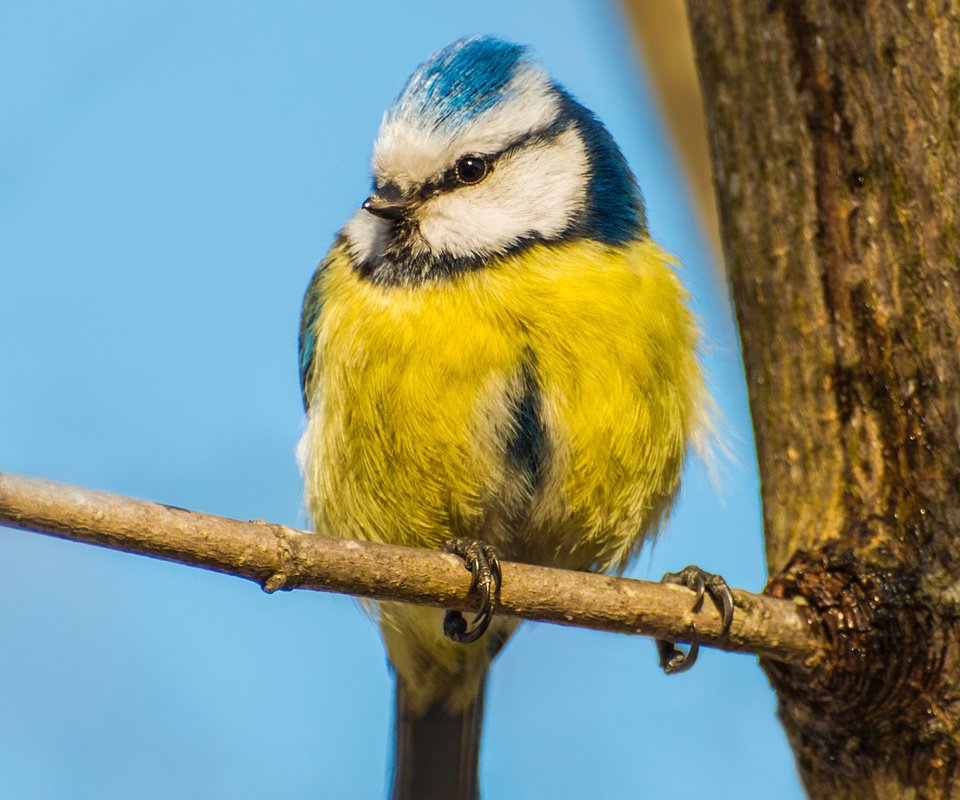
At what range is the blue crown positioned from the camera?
2.64m

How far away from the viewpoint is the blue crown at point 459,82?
2.64 metres

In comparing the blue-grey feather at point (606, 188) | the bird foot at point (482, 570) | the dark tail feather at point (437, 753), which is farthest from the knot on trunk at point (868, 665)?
the dark tail feather at point (437, 753)

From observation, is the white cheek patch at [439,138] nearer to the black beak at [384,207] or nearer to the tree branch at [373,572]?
the black beak at [384,207]

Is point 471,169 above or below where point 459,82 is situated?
below

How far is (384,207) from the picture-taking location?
8.43 ft

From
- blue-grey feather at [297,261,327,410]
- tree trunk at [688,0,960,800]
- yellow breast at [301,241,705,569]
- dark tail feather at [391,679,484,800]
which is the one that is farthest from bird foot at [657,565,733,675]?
blue-grey feather at [297,261,327,410]

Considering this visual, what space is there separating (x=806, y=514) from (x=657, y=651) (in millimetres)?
478

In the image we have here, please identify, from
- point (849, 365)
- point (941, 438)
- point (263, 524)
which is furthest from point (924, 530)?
point (263, 524)

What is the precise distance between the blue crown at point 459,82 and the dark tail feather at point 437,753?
56.7 inches

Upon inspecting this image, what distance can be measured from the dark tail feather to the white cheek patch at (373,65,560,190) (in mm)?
1318

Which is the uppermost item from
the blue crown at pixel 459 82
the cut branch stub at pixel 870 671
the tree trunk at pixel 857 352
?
the blue crown at pixel 459 82

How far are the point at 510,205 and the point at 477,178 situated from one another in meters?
0.10

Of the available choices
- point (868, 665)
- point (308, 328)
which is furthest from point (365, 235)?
point (868, 665)

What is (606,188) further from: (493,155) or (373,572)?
(373,572)
